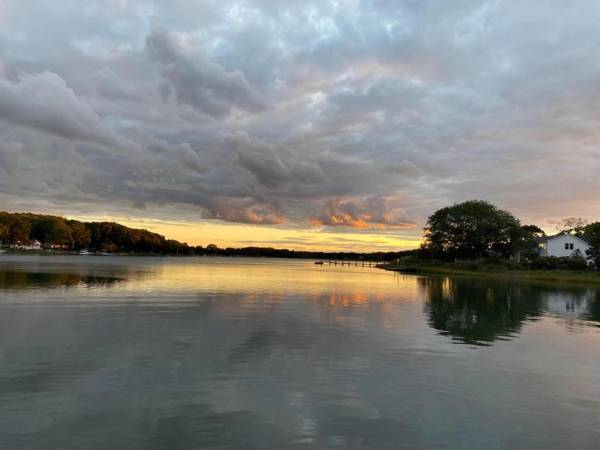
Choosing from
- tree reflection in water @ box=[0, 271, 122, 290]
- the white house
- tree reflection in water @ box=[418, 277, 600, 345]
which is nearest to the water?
tree reflection in water @ box=[418, 277, 600, 345]

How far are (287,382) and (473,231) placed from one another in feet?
396

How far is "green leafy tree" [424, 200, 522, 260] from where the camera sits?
123 m

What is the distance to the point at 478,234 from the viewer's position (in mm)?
124375

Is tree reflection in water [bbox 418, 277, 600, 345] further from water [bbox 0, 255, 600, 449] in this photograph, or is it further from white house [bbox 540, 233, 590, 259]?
white house [bbox 540, 233, 590, 259]

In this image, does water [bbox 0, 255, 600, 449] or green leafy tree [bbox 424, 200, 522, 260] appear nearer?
water [bbox 0, 255, 600, 449]

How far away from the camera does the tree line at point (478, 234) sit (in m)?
122

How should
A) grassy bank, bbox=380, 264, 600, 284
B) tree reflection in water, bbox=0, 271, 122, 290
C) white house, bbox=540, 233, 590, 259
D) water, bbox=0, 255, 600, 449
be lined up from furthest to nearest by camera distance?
white house, bbox=540, 233, 590, 259 < grassy bank, bbox=380, 264, 600, 284 < tree reflection in water, bbox=0, 271, 122, 290 < water, bbox=0, 255, 600, 449

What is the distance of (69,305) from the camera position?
31797 millimetres

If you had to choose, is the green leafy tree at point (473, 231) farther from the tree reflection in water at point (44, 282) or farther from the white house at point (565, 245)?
the tree reflection in water at point (44, 282)

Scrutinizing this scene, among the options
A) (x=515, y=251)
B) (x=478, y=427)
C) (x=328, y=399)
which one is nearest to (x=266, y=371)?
(x=328, y=399)

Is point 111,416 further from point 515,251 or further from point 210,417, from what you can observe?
point 515,251

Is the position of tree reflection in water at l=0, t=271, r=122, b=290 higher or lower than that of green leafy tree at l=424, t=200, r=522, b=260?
lower

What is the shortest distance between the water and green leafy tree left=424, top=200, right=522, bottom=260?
99.4m

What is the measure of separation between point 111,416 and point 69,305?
76.5 feet
